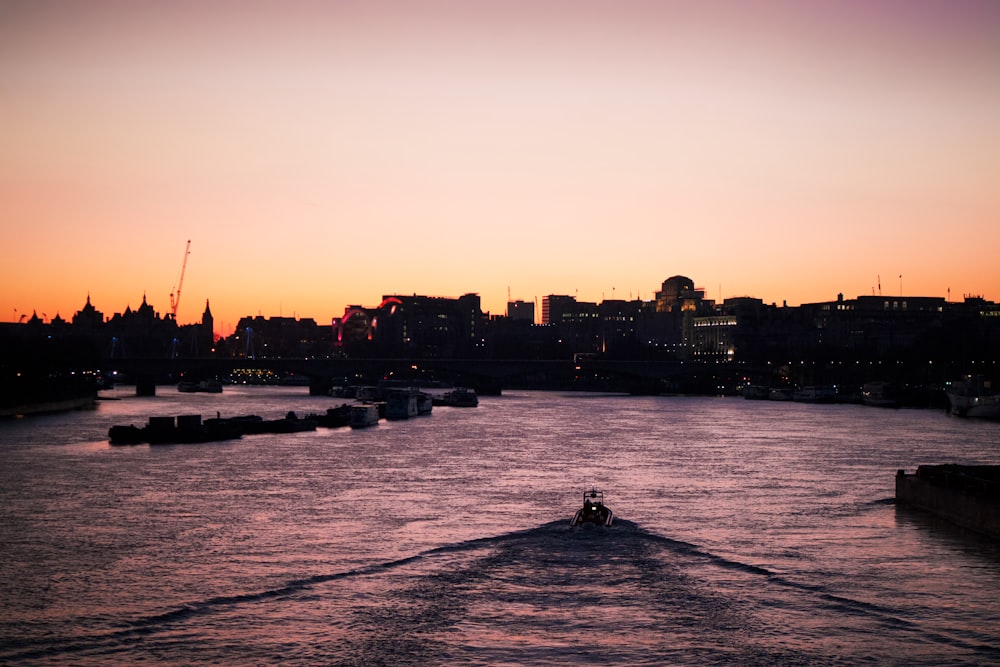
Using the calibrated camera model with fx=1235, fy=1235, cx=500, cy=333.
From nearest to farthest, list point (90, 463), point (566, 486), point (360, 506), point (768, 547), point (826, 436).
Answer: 1. point (768, 547)
2. point (360, 506)
3. point (566, 486)
4. point (90, 463)
5. point (826, 436)

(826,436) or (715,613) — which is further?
(826,436)

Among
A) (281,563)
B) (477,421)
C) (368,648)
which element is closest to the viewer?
(368,648)

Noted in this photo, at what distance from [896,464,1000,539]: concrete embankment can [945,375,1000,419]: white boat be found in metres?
74.4

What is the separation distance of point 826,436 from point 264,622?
70849 mm

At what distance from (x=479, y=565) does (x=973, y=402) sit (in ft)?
317

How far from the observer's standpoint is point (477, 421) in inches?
4483

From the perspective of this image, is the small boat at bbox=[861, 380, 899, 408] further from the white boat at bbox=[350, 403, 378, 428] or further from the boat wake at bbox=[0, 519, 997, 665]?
the boat wake at bbox=[0, 519, 997, 665]

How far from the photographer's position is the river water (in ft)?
89.7

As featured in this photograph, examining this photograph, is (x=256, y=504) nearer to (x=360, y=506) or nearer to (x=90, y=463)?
(x=360, y=506)

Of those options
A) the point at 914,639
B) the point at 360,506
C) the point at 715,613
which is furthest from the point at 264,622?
the point at 360,506

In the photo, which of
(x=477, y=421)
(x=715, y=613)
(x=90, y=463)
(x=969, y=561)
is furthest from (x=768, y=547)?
(x=477, y=421)

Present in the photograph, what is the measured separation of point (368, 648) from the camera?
2698cm

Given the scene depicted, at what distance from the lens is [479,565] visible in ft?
117

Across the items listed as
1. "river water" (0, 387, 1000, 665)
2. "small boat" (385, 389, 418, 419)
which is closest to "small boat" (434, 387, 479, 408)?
"small boat" (385, 389, 418, 419)
